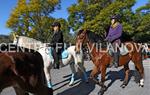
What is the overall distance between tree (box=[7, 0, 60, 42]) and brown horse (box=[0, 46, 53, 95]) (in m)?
33.5

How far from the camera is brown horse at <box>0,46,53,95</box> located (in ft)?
22.0

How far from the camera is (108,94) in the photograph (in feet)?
34.2

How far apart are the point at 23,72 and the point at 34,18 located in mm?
35736

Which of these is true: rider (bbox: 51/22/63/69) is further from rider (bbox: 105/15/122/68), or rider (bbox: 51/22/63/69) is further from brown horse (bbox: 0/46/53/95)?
brown horse (bbox: 0/46/53/95)

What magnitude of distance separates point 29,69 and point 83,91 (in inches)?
167

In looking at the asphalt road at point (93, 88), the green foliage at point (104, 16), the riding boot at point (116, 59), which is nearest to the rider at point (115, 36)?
the riding boot at point (116, 59)

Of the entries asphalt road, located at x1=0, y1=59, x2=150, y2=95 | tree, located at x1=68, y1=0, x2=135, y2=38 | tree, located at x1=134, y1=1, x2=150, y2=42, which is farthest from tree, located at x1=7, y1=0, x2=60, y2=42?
asphalt road, located at x1=0, y1=59, x2=150, y2=95

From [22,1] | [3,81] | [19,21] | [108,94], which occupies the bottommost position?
[108,94]

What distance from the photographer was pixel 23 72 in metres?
6.87

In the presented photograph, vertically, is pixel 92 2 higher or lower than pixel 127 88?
higher

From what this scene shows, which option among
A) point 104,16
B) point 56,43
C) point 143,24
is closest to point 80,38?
point 56,43

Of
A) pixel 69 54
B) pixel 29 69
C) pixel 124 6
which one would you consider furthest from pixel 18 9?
pixel 29 69

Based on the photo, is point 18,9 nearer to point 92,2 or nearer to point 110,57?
point 92,2

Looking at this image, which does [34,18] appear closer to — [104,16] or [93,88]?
[104,16]
